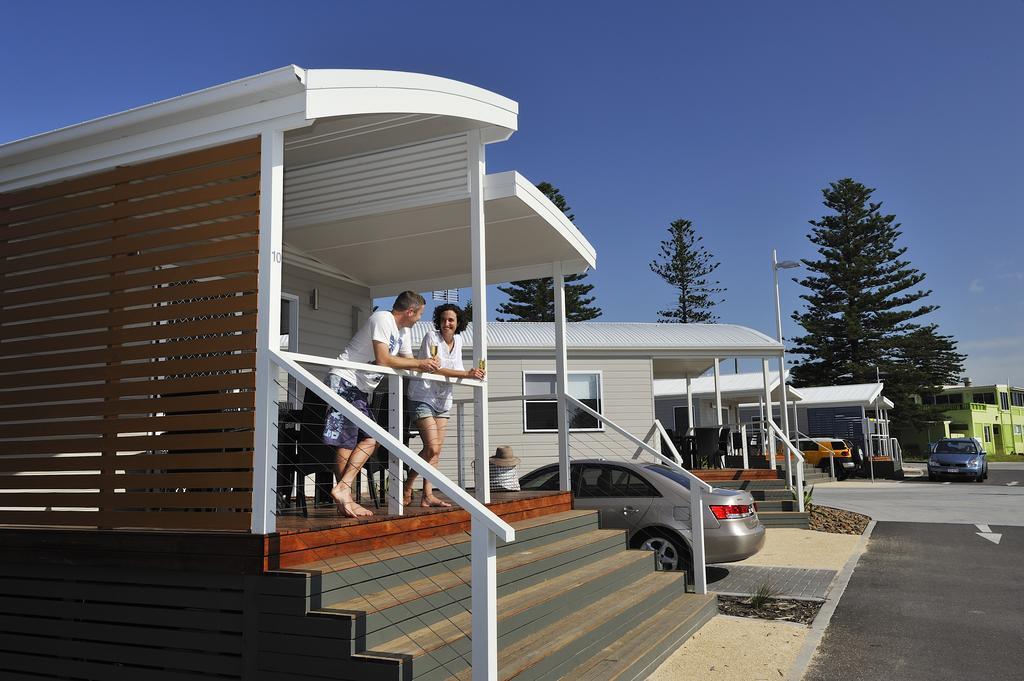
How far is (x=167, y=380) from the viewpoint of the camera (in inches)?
179

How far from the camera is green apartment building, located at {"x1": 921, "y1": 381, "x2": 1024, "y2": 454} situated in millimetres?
57562

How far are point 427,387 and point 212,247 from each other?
1.96 m

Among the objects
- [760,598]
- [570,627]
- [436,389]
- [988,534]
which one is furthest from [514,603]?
[988,534]

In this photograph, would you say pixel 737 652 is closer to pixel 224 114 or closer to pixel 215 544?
pixel 215 544

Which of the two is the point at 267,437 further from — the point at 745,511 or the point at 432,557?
the point at 745,511

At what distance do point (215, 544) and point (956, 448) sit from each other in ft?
101

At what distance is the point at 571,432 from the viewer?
1627 centimetres

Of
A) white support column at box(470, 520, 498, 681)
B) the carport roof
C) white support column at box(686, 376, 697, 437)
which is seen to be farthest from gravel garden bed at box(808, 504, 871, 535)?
white support column at box(470, 520, 498, 681)

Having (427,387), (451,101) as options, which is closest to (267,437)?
(427,387)

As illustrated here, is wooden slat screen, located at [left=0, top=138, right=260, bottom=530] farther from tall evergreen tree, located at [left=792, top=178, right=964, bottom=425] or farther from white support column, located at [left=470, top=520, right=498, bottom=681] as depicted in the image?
tall evergreen tree, located at [left=792, top=178, right=964, bottom=425]

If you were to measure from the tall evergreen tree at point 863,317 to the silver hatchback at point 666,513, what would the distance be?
40.2 m

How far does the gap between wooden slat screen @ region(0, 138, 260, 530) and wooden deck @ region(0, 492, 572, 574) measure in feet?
0.35

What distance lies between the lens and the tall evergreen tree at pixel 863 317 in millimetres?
44875

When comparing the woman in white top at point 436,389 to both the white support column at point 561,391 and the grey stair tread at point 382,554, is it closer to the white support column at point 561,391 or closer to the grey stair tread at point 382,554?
the grey stair tread at point 382,554
